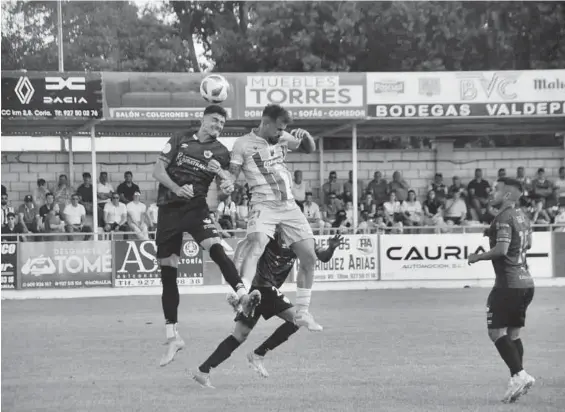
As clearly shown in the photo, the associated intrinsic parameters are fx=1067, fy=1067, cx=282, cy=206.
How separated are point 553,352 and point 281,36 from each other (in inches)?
1097

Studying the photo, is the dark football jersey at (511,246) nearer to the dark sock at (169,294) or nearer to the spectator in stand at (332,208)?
the dark sock at (169,294)

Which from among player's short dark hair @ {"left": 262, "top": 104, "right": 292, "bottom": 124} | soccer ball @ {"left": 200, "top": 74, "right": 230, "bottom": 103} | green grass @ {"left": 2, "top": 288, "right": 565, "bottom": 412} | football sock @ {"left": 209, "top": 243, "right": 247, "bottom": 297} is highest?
soccer ball @ {"left": 200, "top": 74, "right": 230, "bottom": 103}

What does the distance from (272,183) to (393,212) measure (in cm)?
1548

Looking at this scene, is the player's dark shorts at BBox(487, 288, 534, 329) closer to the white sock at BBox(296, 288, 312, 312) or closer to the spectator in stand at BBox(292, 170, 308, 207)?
the white sock at BBox(296, 288, 312, 312)

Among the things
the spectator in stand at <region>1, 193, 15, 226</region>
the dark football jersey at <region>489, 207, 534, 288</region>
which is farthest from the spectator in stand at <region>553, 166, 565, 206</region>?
the dark football jersey at <region>489, 207, 534, 288</region>

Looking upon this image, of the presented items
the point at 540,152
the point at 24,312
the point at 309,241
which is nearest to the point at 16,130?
the point at 24,312

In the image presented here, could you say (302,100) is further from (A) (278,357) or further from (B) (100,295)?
(A) (278,357)

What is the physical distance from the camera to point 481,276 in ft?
79.8

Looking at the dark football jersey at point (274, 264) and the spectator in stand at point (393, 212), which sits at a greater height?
the spectator in stand at point (393, 212)

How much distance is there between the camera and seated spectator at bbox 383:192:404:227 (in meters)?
24.9

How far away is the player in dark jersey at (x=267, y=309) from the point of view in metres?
9.50

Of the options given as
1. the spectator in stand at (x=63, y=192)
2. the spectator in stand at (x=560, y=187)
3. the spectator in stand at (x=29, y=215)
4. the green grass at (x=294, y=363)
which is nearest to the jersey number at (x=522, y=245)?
the green grass at (x=294, y=363)

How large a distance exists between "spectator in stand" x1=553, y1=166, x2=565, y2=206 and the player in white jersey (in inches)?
703

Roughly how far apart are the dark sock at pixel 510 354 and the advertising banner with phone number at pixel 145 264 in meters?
14.2
